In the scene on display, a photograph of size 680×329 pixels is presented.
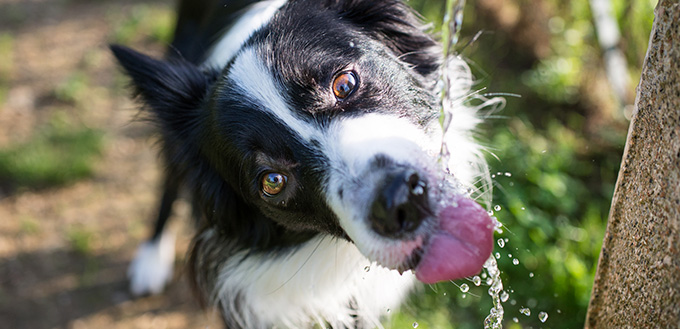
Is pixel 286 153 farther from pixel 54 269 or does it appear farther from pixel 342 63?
pixel 54 269

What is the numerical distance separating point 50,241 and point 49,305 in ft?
1.76

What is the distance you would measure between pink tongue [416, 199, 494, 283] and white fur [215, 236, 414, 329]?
0.76 meters

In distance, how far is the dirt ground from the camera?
3828 millimetres

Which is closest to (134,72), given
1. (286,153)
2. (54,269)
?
(286,153)

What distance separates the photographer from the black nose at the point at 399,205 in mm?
1708

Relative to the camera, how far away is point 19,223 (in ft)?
14.1

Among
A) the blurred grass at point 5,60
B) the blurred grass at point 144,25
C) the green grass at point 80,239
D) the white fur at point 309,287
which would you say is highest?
the blurred grass at point 5,60

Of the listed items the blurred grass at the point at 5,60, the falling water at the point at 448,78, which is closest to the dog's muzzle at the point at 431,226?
the falling water at the point at 448,78

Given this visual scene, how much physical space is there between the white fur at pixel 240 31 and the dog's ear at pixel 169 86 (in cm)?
14

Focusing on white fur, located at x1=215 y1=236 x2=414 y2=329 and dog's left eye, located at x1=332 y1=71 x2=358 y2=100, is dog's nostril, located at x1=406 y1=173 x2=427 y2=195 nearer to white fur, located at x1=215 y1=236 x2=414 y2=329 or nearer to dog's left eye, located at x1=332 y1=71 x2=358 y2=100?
dog's left eye, located at x1=332 y1=71 x2=358 y2=100

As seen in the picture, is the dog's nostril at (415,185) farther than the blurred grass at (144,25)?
No

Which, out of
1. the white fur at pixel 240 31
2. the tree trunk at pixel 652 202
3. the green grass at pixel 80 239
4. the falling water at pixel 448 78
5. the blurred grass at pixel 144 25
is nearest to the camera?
the tree trunk at pixel 652 202

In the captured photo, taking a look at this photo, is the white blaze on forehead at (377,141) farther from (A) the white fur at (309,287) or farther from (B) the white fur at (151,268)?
(B) the white fur at (151,268)

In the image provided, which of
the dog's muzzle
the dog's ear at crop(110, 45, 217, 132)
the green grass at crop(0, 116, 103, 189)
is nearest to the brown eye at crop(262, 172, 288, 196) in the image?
the dog's muzzle
